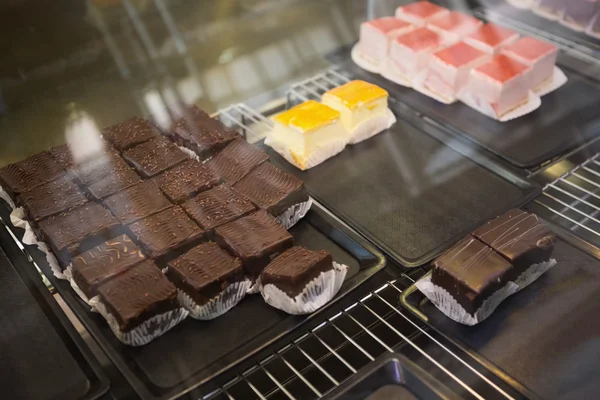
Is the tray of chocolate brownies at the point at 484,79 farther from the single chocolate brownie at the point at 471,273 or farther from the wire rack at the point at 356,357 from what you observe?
the wire rack at the point at 356,357

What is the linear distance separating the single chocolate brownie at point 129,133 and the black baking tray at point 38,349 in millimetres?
557

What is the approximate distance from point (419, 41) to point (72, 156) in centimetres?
157

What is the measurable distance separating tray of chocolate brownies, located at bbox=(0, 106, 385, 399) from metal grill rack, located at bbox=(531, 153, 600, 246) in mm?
701

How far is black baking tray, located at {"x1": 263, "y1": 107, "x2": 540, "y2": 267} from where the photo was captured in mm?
2061

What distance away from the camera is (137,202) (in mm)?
2002

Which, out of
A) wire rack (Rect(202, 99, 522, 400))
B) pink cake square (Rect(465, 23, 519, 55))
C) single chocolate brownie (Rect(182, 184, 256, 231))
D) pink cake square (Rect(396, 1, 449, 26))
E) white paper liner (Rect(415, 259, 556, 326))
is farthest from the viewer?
pink cake square (Rect(396, 1, 449, 26))

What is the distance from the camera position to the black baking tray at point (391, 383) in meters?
1.50

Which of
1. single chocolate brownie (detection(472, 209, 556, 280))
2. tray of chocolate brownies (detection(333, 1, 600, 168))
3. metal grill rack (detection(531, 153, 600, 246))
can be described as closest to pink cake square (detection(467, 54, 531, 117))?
tray of chocolate brownies (detection(333, 1, 600, 168))

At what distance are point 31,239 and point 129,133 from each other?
539mm

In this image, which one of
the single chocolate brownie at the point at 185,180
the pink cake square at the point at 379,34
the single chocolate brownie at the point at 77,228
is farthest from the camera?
the pink cake square at the point at 379,34

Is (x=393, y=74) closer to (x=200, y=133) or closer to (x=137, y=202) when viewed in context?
(x=200, y=133)

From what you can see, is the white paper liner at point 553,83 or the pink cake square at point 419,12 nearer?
the white paper liner at point 553,83

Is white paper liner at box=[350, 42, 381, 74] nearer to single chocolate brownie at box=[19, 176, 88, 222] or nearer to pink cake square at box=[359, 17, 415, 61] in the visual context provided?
pink cake square at box=[359, 17, 415, 61]

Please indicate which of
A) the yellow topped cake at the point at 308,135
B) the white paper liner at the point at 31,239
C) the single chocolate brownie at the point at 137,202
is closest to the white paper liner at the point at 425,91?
the yellow topped cake at the point at 308,135
